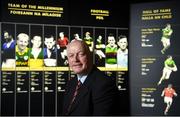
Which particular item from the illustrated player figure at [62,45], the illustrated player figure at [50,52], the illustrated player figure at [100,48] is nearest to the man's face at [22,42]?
Answer: the illustrated player figure at [50,52]

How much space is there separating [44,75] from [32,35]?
0.43m

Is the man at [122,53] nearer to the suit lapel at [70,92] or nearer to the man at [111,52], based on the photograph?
the man at [111,52]

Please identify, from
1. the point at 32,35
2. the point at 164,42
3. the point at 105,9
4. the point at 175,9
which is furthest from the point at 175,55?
the point at 32,35

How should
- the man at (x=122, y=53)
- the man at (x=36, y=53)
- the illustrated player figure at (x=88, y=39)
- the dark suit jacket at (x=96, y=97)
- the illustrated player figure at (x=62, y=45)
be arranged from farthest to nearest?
the man at (x=122, y=53)
the illustrated player figure at (x=88, y=39)
the illustrated player figure at (x=62, y=45)
the man at (x=36, y=53)
the dark suit jacket at (x=96, y=97)

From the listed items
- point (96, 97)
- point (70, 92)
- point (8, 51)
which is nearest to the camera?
point (96, 97)

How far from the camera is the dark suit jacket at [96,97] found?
6.04ft

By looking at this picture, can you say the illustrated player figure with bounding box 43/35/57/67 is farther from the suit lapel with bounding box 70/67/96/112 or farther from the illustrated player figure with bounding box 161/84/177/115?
the suit lapel with bounding box 70/67/96/112

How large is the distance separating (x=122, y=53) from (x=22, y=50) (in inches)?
44.3

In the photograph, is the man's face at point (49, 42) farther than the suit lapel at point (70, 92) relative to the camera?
Yes

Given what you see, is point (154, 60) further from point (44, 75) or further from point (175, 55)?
point (44, 75)

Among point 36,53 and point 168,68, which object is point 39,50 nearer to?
point 36,53

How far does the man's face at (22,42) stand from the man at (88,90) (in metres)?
2.00

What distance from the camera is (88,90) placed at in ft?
6.22

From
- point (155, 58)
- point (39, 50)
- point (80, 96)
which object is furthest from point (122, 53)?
point (80, 96)
